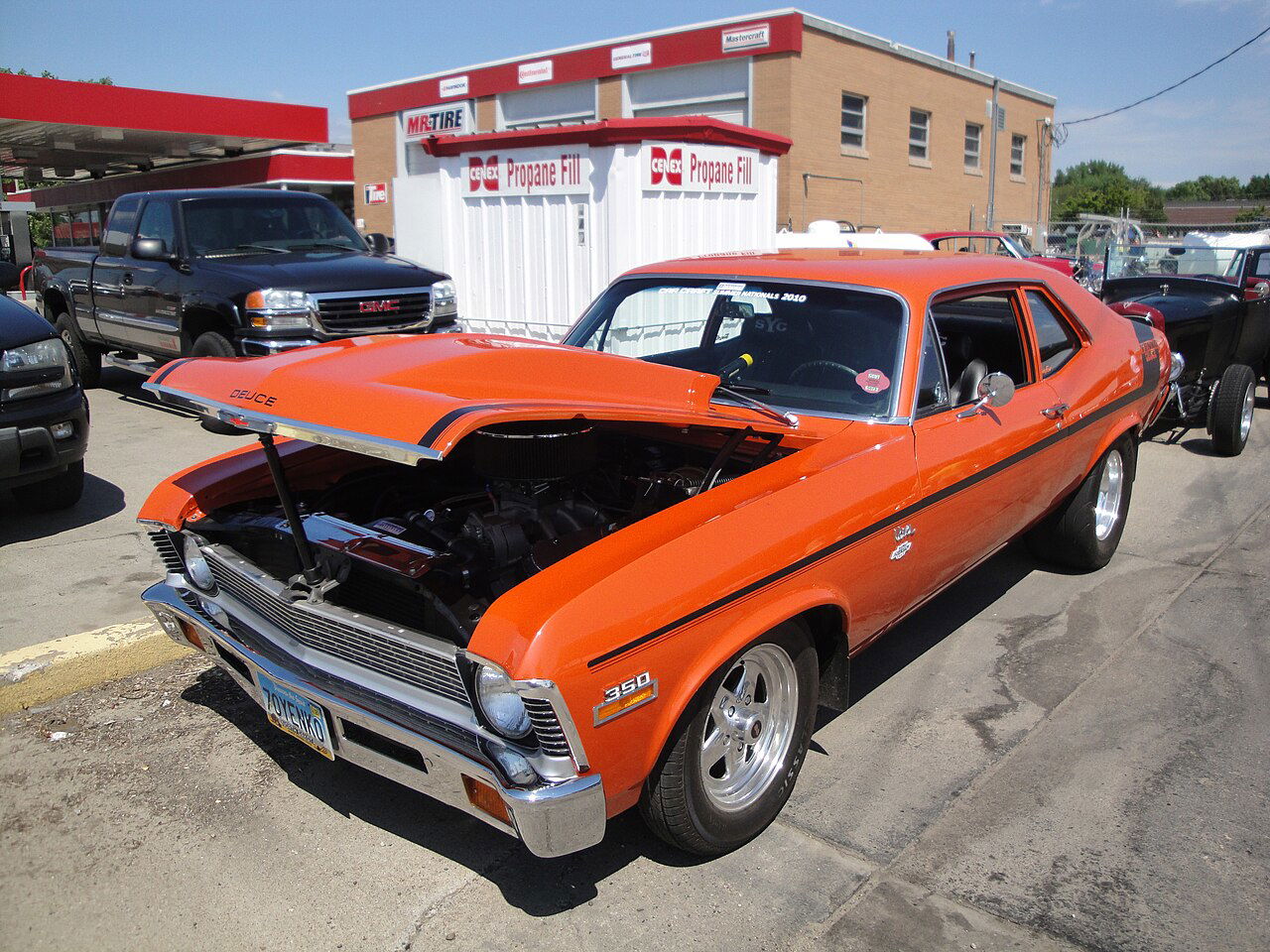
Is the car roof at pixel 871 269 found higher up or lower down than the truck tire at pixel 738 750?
higher up

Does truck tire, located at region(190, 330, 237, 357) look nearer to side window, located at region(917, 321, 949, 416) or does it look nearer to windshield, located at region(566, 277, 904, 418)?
windshield, located at region(566, 277, 904, 418)

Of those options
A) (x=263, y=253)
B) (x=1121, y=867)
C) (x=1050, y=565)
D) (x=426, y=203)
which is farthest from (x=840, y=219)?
(x=1121, y=867)

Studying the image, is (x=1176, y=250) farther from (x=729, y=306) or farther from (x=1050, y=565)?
(x=729, y=306)

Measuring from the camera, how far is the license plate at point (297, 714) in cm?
289

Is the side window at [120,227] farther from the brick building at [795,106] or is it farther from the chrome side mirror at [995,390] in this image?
the brick building at [795,106]

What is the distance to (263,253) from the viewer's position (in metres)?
8.74

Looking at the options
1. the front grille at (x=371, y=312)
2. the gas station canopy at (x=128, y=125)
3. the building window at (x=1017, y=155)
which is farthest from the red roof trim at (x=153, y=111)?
the building window at (x=1017, y=155)

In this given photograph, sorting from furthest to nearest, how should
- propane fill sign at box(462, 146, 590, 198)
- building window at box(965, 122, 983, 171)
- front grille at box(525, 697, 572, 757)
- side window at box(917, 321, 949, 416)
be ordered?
building window at box(965, 122, 983, 171) → propane fill sign at box(462, 146, 590, 198) → side window at box(917, 321, 949, 416) → front grille at box(525, 697, 572, 757)

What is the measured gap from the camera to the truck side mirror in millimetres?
8305

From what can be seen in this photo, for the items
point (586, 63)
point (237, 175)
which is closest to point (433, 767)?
point (586, 63)

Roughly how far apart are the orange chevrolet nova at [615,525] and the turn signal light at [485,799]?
0.4 inches

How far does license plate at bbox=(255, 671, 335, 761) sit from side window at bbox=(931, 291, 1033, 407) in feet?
9.72

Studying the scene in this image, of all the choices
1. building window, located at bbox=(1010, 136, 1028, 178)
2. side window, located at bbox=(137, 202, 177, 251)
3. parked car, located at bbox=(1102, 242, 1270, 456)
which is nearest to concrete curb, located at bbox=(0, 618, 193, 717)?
side window, located at bbox=(137, 202, 177, 251)

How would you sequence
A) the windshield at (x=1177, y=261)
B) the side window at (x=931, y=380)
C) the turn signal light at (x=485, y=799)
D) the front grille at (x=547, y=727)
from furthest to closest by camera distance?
the windshield at (x=1177, y=261)
the side window at (x=931, y=380)
the turn signal light at (x=485, y=799)
the front grille at (x=547, y=727)
